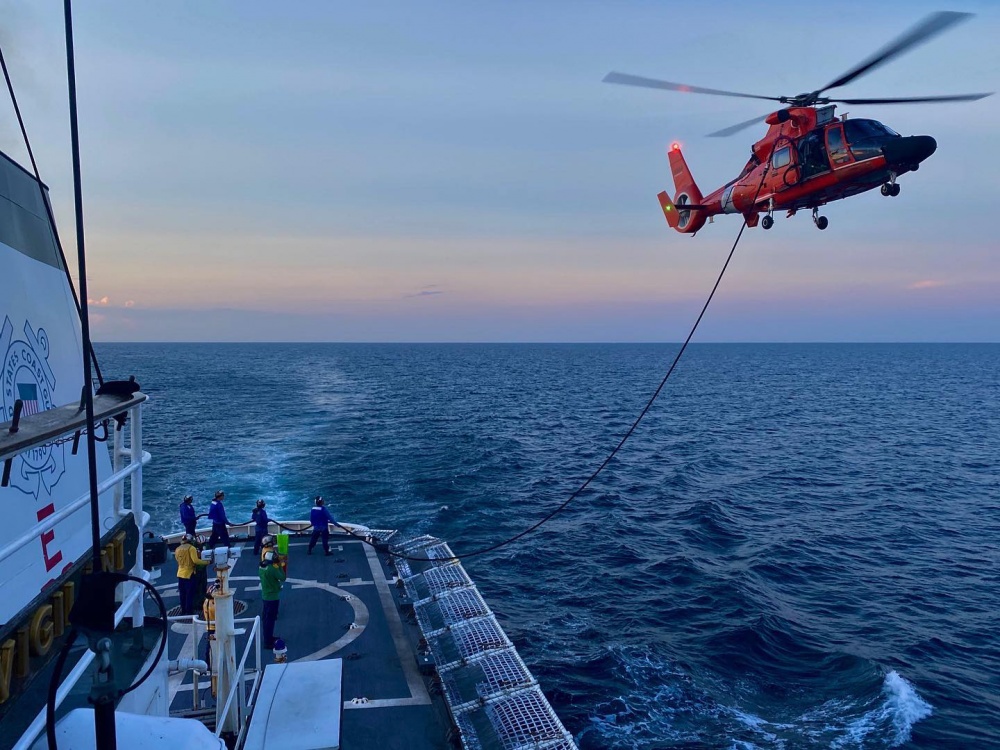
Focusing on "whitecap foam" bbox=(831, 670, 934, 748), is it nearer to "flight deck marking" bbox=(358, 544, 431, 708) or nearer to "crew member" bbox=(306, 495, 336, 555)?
"flight deck marking" bbox=(358, 544, 431, 708)

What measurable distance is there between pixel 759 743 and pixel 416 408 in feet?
190

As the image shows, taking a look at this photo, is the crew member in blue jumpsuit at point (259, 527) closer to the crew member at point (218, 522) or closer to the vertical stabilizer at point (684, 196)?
the crew member at point (218, 522)

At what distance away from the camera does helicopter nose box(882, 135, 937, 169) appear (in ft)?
42.1

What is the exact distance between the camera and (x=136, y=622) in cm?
595

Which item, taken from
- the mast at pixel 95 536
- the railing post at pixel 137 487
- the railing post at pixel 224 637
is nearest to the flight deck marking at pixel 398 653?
the railing post at pixel 224 637

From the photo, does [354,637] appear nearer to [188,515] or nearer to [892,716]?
[188,515]

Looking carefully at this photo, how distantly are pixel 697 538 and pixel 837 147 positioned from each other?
19.2 metres

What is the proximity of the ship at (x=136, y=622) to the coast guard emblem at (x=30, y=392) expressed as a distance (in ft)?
0.08

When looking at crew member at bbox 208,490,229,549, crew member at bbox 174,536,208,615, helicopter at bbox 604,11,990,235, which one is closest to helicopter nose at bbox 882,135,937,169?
helicopter at bbox 604,11,990,235

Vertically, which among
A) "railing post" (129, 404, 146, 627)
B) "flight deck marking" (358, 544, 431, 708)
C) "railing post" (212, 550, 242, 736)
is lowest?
"flight deck marking" (358, 544, 431, 708)

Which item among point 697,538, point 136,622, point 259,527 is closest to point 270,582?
point 259,527

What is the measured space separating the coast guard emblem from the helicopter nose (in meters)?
15.3

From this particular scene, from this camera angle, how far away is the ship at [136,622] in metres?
3.97

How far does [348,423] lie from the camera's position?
56719mm
